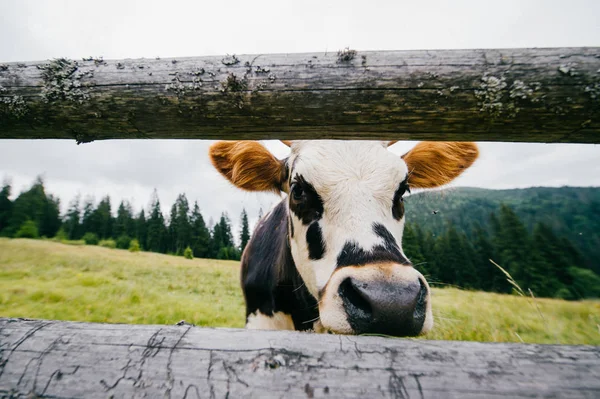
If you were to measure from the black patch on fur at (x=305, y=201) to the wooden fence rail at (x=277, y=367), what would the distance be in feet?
4.92

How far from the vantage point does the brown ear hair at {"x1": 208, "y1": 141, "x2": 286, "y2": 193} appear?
3.14m

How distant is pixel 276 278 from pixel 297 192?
4.07ft

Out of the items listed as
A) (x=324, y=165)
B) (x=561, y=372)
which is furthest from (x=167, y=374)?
(x=324, y=165)

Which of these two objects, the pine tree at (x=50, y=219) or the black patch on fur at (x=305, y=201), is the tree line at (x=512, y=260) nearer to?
the black patch on fur at (x=305, y=201)

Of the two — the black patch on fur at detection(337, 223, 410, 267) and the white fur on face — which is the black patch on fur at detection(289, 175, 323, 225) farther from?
the black patch on fur at detection(337, 223, 410, 267)

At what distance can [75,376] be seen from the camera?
2.65 feet

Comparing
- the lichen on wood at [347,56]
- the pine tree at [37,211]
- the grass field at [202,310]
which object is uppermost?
the pine tree at [37,211]

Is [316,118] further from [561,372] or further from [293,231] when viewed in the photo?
[293,231]

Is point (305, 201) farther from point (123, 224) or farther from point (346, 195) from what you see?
point (123, 224)

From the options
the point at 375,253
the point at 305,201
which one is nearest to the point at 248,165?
the point at 305,201

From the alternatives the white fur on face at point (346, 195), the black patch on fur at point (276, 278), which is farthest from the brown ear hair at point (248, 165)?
the white fur on face at point (346, 195)

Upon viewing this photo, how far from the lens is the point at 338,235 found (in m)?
2.02

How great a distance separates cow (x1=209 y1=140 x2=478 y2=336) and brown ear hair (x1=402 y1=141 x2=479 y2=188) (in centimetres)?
1

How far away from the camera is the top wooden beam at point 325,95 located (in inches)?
39.6
